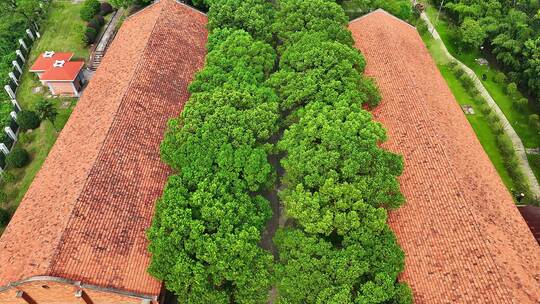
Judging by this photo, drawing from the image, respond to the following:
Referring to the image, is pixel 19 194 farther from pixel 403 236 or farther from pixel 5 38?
pixel 403 236

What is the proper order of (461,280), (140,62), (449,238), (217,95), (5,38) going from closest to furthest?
(461,280) < (449,238) < (217,95) < (140,62) < (5,38)

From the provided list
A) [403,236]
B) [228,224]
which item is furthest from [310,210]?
[403,236]

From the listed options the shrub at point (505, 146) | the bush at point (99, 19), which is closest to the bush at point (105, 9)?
the bush at point (99, 19)

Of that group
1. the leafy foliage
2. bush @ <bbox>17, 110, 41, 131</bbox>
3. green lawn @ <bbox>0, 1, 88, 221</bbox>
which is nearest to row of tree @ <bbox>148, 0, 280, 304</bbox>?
the leafy foliage

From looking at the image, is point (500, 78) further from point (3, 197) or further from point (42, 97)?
point (3, 197)

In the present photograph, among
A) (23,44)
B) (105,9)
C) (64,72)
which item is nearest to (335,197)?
(64,72)

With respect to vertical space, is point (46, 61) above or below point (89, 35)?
below

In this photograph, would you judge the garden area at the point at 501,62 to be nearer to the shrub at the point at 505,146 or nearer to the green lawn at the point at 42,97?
the shrub at the point at 505,146
